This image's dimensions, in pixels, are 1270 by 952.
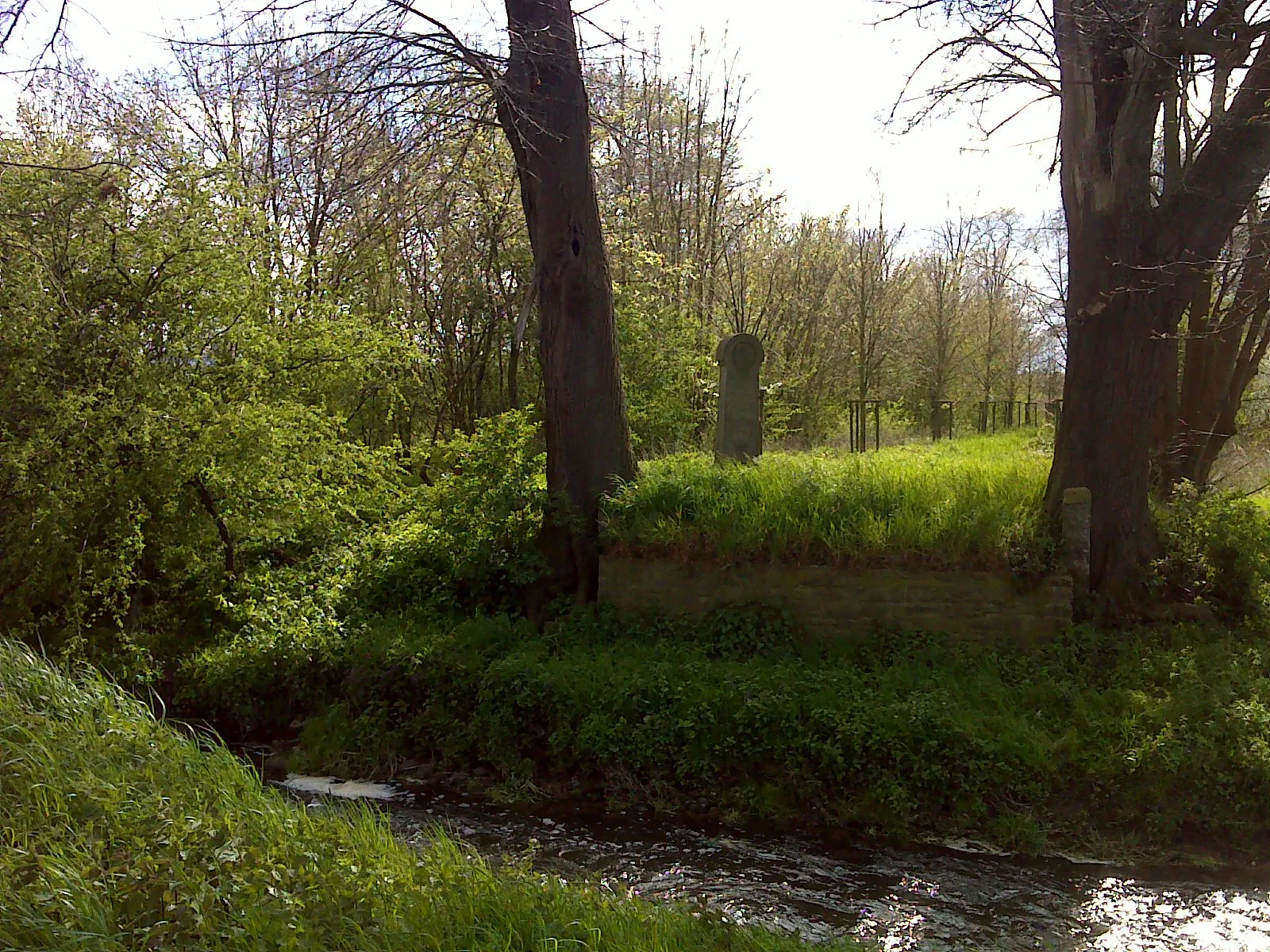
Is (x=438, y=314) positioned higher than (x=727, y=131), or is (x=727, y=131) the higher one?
(x=727, y=131)

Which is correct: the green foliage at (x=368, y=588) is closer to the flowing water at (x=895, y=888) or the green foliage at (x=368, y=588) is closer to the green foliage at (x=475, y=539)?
the green foliage at (x=475, y=539)

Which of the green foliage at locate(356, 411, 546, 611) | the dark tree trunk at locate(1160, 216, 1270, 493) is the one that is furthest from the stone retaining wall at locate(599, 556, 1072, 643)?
the dark tree trunk at locate(1160, 216, 1270, 493)

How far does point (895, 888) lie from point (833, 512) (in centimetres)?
424

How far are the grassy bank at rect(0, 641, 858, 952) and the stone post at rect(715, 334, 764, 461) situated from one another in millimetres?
7839

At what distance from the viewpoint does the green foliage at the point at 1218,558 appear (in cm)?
947

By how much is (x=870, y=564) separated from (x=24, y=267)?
882cm

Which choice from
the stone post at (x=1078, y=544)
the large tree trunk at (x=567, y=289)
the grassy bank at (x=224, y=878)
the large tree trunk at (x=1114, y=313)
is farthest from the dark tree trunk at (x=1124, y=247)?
the grassy bank at (x=224, y=878)

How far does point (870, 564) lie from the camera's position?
31.8 feet

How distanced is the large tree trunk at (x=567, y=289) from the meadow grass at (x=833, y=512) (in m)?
0.49

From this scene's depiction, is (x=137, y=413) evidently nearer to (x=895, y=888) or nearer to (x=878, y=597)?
(x=878, y=597)

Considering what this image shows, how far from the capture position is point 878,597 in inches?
379

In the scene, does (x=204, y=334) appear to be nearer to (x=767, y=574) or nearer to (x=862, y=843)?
(x=767, y=574)

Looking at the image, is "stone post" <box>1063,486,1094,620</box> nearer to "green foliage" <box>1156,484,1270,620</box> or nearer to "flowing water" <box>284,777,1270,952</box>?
"green foliage" <box>1156,484,1270,620</box>

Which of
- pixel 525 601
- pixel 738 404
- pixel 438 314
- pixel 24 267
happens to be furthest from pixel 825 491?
pixel 438 314
